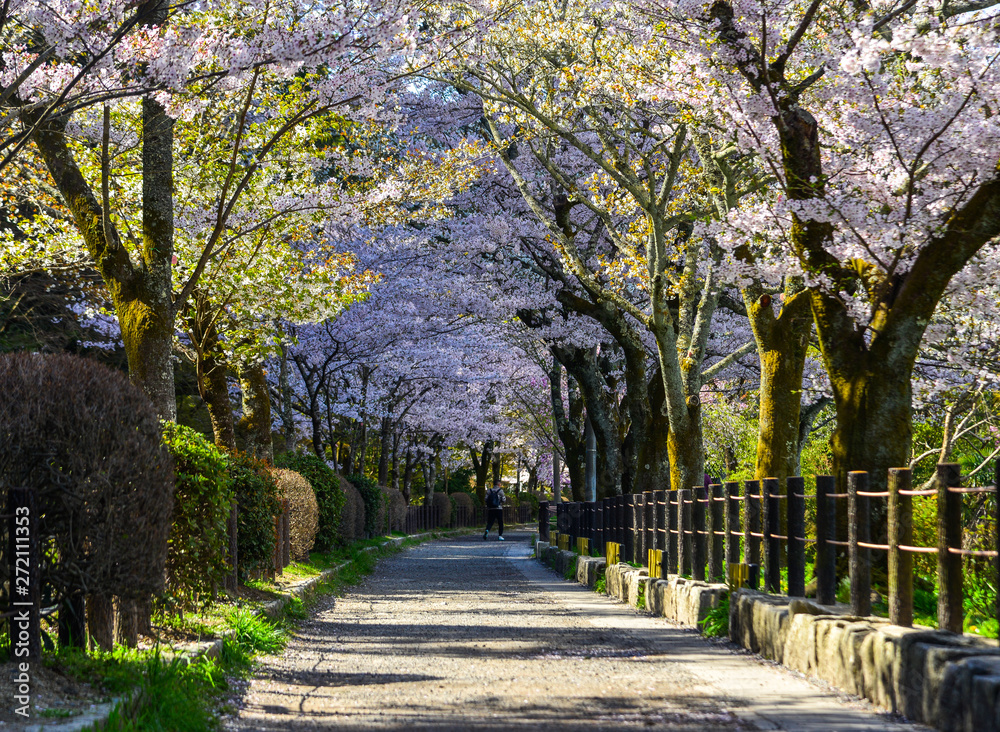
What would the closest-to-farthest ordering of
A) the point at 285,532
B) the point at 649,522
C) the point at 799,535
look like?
the point at 799,535
the point at 285,532
the point at 649,522

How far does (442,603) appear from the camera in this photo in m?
13.2

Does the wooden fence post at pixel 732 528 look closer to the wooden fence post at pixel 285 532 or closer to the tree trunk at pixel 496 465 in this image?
the wooden fence post at pixel 285 532

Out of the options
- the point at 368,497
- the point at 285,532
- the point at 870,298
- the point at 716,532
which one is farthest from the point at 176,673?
the point at 368,497

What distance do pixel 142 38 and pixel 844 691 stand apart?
7.71 metres

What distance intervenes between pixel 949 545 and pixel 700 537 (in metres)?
5.62

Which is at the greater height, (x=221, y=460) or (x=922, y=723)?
(x=221, y=460)

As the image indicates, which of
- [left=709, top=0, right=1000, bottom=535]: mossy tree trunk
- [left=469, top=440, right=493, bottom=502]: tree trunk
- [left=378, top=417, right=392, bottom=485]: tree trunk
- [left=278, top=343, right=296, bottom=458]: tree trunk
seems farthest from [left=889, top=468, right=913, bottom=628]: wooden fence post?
[left=469, top=440, right=493, bottom=502]: tree trunk

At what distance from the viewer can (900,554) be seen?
654 cm

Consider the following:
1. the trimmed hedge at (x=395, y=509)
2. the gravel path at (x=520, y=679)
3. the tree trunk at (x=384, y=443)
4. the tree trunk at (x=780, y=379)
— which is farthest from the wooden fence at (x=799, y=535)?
the tree trunk at (x=384, y=443)

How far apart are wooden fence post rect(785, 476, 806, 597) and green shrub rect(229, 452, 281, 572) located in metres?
5.65

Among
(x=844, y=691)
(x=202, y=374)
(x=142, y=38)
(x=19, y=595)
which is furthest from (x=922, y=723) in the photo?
(x=202, y=374)

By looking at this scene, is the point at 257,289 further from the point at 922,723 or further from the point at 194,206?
the point at 922,723

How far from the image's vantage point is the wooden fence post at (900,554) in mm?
6520

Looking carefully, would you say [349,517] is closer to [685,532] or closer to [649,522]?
[649,522]
